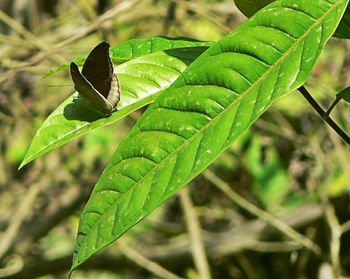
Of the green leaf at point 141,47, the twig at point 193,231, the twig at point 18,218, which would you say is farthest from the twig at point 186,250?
the green leaf at point 141,47

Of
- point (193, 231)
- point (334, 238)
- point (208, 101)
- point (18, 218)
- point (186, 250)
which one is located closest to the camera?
point (208, 101)

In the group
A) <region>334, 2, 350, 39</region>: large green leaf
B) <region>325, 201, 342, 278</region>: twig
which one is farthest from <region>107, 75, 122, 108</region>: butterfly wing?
Answer: <region>325, 201, 342, 278</region>: twig

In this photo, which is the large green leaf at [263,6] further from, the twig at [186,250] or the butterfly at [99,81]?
the twig at [186,250]

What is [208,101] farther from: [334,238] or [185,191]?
[185,191]

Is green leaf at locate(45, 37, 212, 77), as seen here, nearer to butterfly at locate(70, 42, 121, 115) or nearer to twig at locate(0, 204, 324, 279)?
butterfly at locate(70, 42, 121, 115)

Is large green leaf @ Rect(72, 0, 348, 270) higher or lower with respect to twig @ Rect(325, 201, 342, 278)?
higher

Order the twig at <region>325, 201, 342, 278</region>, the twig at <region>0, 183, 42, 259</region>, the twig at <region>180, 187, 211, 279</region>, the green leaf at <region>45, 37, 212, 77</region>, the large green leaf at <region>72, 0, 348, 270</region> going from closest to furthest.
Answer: the large green leaf at <region>72, 0, 348, 270</region> → the green leaf at <region>45, 37, 212, 77</region> → the twig at <region>325, 201, 342, 278</region> → the twig at <region>180, 187, 211, 279</region> → the twig at <region>0, 183, 42, 259</region>

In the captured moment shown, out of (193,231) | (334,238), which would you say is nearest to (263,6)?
(334,238)
